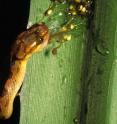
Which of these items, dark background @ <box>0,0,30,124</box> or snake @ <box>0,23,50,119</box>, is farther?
dark background @ <box>0,0,30,124</box>

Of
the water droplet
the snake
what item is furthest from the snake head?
the water droplet

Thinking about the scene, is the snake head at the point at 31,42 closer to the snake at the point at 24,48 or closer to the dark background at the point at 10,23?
the snake at the point at 24,48

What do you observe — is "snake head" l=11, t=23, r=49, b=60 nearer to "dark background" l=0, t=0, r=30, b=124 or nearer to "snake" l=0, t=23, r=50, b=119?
"snake" l=0, t=23, r=50, b=119

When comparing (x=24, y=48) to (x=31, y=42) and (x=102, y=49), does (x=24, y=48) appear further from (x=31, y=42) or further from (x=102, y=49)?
(x=102, y=49)

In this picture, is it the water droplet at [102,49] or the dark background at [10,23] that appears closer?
the water droplet at [102,49]

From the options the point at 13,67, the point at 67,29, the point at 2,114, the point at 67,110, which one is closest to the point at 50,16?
the point at 67,29

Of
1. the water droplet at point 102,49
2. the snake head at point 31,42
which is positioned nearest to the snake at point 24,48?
the snake head at point 31,42

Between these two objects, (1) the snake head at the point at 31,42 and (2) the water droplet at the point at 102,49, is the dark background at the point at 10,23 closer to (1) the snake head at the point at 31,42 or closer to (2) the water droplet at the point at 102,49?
(1) the snake head at the point at 31,42

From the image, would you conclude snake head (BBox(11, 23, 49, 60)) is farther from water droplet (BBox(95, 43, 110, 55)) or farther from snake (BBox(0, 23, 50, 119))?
water droplet (BBox(95, 43, 110, 55))
